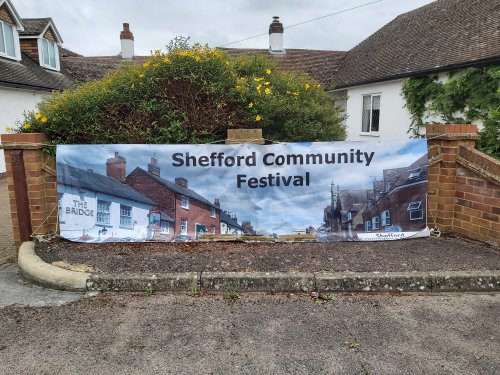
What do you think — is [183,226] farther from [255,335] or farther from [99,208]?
[255,335]

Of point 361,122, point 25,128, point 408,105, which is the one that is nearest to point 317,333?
point 25,128

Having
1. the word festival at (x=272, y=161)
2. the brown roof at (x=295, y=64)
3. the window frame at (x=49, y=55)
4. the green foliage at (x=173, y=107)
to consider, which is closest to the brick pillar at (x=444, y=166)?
the word festival at (x=272, y=161)

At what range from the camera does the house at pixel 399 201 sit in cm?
482

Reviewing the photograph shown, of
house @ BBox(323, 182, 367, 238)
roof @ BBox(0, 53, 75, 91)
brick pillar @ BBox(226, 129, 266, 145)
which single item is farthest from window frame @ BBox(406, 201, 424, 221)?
roof @ BBox(0, 53, 75, 91)

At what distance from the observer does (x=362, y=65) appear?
16.5 metres

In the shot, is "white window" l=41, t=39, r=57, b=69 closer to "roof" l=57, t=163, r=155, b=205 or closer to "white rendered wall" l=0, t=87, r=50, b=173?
"white rendered wall" l=0, t=87, r=50, b=173

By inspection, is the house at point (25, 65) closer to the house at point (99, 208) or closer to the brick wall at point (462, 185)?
the house at point (99, 208)

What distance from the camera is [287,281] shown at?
370 cm

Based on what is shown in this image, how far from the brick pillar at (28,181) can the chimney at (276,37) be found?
61.0 feet

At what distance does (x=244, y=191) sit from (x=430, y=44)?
37.2ft

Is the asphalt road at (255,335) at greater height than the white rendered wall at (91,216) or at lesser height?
lesser

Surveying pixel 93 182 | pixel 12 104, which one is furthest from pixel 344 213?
pixel 12 104

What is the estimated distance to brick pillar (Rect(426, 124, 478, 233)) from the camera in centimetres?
478

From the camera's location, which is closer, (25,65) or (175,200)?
(175,200)
